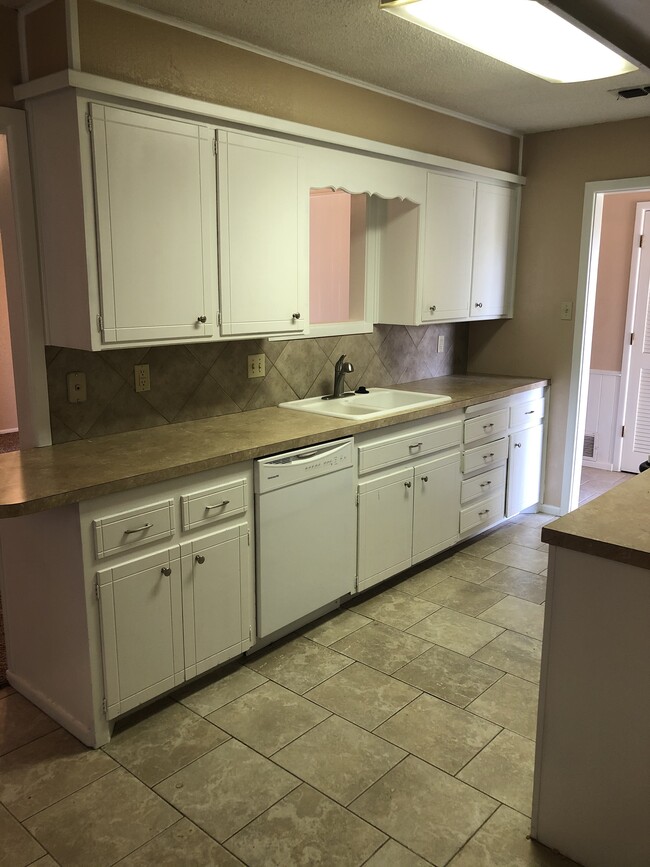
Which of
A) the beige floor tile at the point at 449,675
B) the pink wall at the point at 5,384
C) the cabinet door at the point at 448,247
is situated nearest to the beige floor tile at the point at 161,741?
the beige floor tile at the point at 449,675

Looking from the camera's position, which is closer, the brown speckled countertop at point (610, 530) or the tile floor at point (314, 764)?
the brown speckled countertop at point (610, 530)

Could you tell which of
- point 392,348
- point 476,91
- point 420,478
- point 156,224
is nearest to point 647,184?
point 476,91

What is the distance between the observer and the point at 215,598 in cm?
272

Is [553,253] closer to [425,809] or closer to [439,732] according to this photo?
[439,732]

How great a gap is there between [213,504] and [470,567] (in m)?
1.91

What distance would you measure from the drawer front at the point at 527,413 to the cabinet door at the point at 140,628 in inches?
103

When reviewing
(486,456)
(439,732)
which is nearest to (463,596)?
(486,456)

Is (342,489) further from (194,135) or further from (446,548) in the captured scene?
(194,135)

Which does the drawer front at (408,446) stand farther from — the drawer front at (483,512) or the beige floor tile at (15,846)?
the beige floor tile at (15,846)

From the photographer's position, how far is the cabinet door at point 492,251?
14.5 feet

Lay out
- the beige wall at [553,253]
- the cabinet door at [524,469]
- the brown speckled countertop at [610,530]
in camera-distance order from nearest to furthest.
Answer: the brown speckled countertop at [610,530], the beige wall at [553,253], the cabinet door at [524,469]

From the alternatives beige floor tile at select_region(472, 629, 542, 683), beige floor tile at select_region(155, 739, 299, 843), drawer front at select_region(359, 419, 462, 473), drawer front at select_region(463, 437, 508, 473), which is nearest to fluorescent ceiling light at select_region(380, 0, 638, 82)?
drawer front at select_region(359, 419, 462, 473)

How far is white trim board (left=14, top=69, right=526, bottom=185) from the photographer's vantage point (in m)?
2.37

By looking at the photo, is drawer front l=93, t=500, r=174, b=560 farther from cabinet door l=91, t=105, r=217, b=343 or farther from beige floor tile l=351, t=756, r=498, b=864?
beige floor tile l=351, t=756, r=498, b=864
